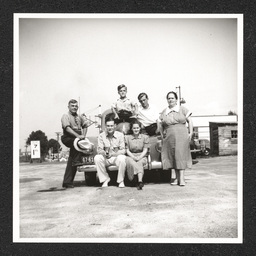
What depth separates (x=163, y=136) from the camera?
17.4 feet

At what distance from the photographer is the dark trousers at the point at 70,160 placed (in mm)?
5255

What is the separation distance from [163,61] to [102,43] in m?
0.85

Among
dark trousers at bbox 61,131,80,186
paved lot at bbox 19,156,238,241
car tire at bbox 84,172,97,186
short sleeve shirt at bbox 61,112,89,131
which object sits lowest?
paved lot at bbox 19,156,238,241

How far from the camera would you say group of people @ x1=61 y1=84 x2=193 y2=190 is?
5215 mm

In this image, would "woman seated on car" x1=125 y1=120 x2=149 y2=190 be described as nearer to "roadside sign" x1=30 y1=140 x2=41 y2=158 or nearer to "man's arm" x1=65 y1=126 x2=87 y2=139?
"man's arm" x1=65 y1=126 x2=87 y2=139

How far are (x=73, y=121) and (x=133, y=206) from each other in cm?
136

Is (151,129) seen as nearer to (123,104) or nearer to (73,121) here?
(123,104)

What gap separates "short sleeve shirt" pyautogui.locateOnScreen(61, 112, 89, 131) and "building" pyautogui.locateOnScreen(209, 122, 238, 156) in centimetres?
168

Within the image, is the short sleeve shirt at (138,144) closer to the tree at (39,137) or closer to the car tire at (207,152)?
the car tire at (207,152)

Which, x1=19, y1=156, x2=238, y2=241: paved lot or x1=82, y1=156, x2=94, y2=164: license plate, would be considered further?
x1=82, y1=156, x2=94, y2=164: license plate

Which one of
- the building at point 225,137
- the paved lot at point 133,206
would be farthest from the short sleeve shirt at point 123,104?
the building at point 225,137

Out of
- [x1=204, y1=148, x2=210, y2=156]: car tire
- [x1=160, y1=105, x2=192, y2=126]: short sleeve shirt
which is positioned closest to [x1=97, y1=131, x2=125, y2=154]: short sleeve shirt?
[x1=160, y1=105, x2=192, y2=126]: short sleeve shirt
